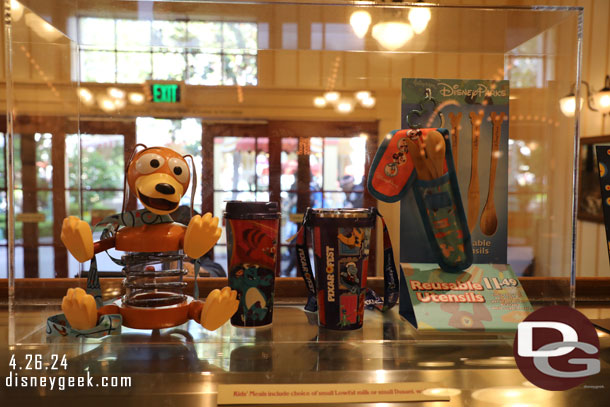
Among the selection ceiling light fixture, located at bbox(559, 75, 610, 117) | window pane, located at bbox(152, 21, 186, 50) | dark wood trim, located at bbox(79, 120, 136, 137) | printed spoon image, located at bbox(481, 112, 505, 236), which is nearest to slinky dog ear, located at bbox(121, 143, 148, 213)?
dark wood trim, located at bbox(79, 120, 136, 137)

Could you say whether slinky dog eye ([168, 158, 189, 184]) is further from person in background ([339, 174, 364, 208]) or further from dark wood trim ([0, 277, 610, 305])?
person in background ([339, 174, 364, 208])

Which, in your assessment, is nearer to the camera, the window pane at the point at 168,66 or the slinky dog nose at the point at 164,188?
the slinky dog nose at the point at 164,188

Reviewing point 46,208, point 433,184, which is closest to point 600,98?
point 433,184

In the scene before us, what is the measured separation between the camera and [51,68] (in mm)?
893

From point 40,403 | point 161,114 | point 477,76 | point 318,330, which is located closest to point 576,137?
point 477,76

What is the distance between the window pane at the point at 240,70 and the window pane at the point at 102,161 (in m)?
0.23

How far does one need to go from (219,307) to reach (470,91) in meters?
0.54

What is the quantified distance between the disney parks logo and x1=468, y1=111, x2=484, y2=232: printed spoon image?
0.10 feet

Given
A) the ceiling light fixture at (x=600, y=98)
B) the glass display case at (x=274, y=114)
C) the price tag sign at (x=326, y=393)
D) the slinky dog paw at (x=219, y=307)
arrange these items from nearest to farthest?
→ the price tag sign at (x=326, y=393) → the slinky dog paw at (x=219, y=307) → the glass display case at (x=274, y=114) → the ceiling light fixture at (x=600, y=98)

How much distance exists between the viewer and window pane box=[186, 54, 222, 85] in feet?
3.15

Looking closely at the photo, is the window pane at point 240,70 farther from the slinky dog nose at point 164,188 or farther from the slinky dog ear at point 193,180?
the slinky dog nose at point 164,188

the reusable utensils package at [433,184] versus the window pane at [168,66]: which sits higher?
the window pane at [168,66]

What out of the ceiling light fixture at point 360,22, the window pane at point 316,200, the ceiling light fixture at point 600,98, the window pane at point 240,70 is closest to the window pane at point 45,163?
the window pane at point 240,70

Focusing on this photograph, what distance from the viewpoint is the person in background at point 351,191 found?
36.0 inches
